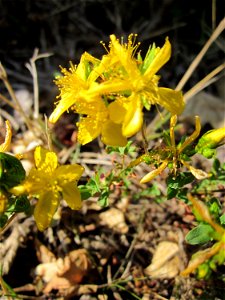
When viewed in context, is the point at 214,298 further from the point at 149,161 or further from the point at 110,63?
the point at 110,63

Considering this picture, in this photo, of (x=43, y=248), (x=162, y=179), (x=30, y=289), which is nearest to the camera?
(x=30, y=289)

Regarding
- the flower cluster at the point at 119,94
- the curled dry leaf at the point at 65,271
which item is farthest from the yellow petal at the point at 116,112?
the curled dry leaf at the point at 65,271

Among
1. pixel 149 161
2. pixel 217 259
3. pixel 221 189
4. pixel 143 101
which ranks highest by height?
pixel 143 101

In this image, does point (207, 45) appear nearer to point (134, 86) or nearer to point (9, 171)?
point (134, 86)

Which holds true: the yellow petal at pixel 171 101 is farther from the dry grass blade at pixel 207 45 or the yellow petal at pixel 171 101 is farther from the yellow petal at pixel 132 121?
the dry grass blade at pixel 207 45

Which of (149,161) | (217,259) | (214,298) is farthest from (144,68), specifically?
(214,298)

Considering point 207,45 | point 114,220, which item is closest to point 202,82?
point 207,45
